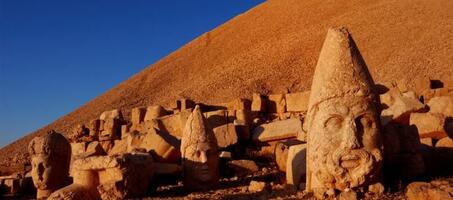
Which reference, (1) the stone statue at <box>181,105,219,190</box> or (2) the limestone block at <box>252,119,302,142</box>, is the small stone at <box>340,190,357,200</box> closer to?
(1) the stone statue at <box>181,105,219,190</box>

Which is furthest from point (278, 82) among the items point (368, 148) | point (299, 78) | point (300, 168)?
point (368, 148)

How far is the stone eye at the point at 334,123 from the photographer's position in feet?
20.5

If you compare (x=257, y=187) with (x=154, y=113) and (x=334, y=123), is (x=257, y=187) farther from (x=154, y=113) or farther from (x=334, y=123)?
(x=154, y=113)

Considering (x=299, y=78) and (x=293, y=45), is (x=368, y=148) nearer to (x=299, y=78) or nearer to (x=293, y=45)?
(x=299, y=78)

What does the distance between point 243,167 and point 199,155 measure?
2169 millimetres

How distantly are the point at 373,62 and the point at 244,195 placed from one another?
21.3 metres

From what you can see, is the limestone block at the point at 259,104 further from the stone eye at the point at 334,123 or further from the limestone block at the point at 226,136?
the stone eye at the point at 334,123

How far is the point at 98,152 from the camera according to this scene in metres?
14.7

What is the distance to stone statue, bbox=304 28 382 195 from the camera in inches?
240

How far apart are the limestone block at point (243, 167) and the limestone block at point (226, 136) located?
1.79 metres

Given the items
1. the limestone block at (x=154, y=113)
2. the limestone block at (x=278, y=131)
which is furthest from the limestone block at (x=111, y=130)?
the limestone block at (x=278, y=131)

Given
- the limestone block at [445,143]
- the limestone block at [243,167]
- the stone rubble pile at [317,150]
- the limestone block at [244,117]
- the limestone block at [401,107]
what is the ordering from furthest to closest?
1. the limestone block at [244,117]
2. the limestone block at [401,107]
3. the limestone block at [243,167]
4. the limestone block at [445,143]
5. the stone rubble pile at [317,150]

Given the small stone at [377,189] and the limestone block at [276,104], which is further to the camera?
the limestone block at [276,104]

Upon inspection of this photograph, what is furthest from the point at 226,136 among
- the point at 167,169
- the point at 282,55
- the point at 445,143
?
the point at 282,55
